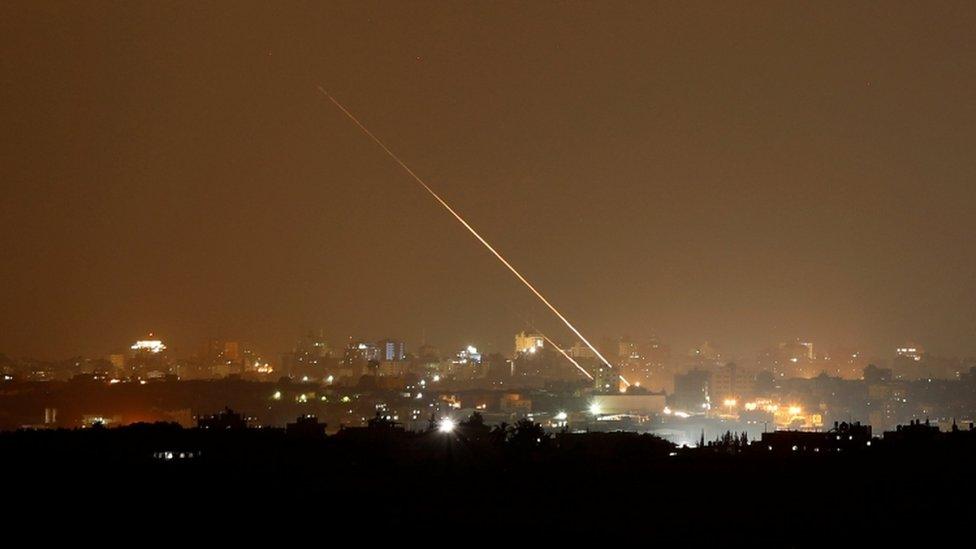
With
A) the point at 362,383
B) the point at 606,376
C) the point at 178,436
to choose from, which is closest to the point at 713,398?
the point at 606,376

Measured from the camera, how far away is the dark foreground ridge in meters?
17.0

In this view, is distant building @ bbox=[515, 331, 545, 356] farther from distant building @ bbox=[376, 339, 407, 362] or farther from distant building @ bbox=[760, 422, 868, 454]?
distant building @ bbox=[760, 422, 868, 454]

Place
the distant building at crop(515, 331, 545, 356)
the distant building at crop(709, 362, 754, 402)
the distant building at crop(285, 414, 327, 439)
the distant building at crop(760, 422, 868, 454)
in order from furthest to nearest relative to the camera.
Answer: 1. the distant building at crop(515, 331, 545, 356)
2. the distant building at crop(709, 362, 754, 402)
3. the distant building at crop(760, 422, 868, 454)
4. the distant building at crop(285, 414, 327, 439)

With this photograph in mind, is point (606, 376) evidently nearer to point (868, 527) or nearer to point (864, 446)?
point (864, 446)

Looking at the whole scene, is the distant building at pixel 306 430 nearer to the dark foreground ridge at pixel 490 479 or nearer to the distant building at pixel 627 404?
the dark foreground ridge at pixel 490 479

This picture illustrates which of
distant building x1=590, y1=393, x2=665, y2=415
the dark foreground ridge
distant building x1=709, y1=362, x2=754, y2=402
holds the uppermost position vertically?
distant building x1=709, y1=362, x2=754, y2=402

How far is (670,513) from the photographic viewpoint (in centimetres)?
1853

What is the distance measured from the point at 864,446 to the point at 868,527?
13.3 m

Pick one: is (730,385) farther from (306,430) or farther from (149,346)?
(306,430)

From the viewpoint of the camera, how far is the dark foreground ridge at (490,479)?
17.0 metres

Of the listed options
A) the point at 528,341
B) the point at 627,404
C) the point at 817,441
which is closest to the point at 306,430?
the point at 817,441

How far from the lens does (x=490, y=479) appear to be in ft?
71.3

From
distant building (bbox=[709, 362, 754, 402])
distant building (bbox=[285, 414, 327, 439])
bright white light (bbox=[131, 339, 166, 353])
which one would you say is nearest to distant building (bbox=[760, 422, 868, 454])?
distant building (bbox=[285, 414, 327, 439])

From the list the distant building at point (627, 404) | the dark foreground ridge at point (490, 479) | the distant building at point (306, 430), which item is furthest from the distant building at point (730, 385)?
the dark foreground ridge at point (490, 479)
